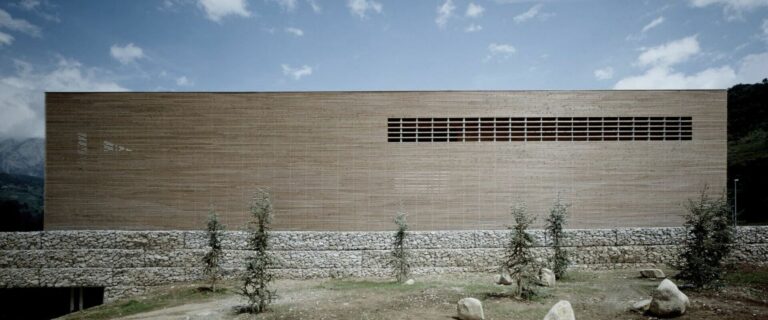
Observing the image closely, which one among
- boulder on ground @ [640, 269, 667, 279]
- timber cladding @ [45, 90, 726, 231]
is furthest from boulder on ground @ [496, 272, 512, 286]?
boulder on ground @ [640, 269, 667, 279]

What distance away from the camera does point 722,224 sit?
12.0 meters

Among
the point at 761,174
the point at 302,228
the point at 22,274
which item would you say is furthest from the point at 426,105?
the point at 761,174

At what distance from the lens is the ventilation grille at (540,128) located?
61.1 feet

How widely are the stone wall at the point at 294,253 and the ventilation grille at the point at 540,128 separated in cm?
455

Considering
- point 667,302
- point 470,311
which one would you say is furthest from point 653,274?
point 470,311

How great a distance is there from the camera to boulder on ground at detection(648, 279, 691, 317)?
9.20 metres

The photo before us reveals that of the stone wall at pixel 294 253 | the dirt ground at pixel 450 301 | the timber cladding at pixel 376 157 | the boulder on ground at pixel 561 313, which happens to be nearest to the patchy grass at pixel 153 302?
the dirt ground at pixel 450 301

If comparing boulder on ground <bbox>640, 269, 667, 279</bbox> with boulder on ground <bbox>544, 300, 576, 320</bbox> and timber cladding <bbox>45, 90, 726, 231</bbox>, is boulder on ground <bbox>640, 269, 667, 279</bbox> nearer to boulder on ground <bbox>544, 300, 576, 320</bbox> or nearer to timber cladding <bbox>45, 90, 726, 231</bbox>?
timber cladding <bbox>45, 90, 726, 231</bbox>

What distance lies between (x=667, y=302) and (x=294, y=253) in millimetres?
12142

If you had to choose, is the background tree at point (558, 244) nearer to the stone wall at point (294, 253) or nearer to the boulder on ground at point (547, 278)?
the boulder on ground at point (547, 278)

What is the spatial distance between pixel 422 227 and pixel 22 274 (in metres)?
16.3

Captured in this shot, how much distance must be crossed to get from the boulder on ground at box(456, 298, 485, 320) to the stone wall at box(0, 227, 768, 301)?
6.39m

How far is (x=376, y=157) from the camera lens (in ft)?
60.4

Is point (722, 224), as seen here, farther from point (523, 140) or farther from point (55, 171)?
point (55, 171)
